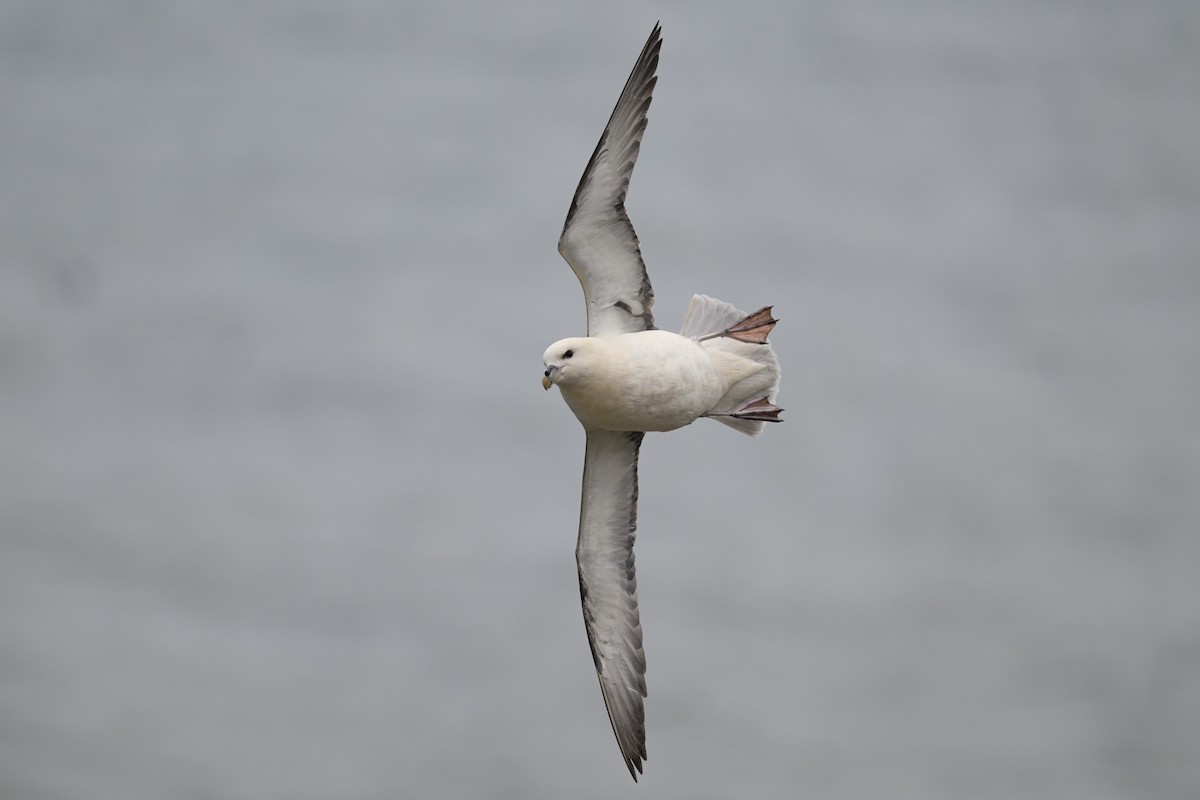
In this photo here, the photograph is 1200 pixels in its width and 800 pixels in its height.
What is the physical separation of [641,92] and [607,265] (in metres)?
1.39

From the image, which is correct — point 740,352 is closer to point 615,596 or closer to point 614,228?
point 614,228

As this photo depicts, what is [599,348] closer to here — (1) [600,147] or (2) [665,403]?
(2) [665,403]

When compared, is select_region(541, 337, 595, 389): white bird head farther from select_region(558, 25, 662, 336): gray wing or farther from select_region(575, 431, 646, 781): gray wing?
select_region(575, 431, 646, 781): gray wing

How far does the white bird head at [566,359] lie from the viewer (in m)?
11.1

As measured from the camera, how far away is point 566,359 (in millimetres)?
11188

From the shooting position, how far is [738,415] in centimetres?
1227

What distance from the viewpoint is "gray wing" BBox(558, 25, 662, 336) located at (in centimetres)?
1168

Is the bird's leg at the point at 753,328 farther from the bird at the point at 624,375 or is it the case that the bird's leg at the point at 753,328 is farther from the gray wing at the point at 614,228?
the gray wing at the point at 614,228

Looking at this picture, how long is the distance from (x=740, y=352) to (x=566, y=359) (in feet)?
5.52

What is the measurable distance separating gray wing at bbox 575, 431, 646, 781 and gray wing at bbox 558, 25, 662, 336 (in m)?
1.20

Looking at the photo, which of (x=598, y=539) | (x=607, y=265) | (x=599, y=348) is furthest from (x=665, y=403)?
(x=598, y=539)

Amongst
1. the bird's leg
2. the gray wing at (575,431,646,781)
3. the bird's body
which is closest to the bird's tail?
the bird's leg

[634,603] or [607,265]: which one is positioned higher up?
[607,265]

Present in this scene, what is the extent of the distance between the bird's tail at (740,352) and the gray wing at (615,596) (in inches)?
39.5
